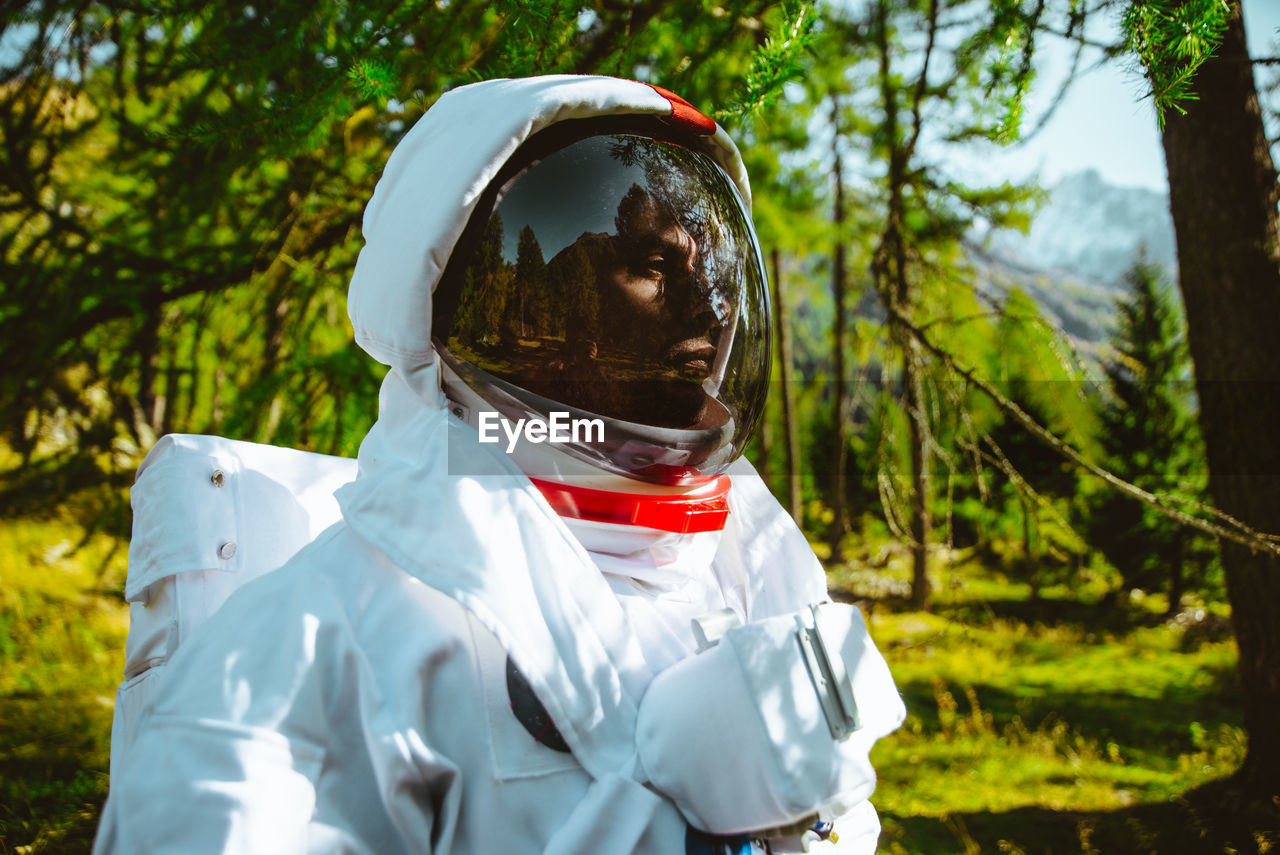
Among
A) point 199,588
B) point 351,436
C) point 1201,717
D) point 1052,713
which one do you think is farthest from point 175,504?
point 1201,717

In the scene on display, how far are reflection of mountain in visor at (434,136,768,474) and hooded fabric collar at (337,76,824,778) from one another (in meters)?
0.09

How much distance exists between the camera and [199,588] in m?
A: 1.55

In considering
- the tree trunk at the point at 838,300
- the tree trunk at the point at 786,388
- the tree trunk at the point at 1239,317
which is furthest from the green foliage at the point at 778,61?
the tree trunk at the point at 786,388

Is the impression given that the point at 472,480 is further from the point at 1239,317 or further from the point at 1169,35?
the point at 1239,317

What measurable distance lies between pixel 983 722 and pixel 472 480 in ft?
21.2

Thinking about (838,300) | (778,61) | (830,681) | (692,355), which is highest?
(778,61)

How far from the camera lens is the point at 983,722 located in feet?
21.1

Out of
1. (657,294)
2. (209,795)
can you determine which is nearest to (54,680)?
(209,795)

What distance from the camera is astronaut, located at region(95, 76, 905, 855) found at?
1.09 meters

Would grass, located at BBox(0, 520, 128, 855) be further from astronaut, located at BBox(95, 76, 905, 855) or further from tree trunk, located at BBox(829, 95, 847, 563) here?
tree trunk, located at BBox(829, 95, 847, 563)

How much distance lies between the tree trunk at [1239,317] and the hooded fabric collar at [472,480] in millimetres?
3190

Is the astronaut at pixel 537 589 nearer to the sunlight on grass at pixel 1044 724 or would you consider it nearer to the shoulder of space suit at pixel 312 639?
the shoulder of space suit at pixel 312 639

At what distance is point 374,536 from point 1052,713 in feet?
23.2

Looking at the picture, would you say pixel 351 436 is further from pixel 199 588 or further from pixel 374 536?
pixel 374 536
